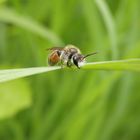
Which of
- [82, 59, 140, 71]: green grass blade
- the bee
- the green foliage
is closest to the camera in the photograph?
[82, 59, 140, 71]: green grass blade

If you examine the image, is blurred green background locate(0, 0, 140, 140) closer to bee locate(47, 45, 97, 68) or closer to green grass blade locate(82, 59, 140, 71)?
bee locate(47, 45, 97, 68)

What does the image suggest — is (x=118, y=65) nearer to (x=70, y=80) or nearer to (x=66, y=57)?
(x=66, y=57)

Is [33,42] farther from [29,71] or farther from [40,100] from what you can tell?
[29,71]

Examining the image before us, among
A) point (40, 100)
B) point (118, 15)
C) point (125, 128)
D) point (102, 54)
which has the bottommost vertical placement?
point (125, 128)

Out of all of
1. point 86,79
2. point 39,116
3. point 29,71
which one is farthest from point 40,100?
point 29,71

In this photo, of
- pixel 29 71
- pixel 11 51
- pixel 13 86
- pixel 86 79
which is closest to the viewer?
pixel 29 71

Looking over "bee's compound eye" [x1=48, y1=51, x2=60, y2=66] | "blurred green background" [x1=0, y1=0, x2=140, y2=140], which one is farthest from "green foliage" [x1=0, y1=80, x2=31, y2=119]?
"bee's compound eye" [x1=48, y1=51, x2=60, y2=66]

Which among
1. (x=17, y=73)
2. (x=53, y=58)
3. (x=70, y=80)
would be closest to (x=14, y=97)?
(x=70, y=80)
